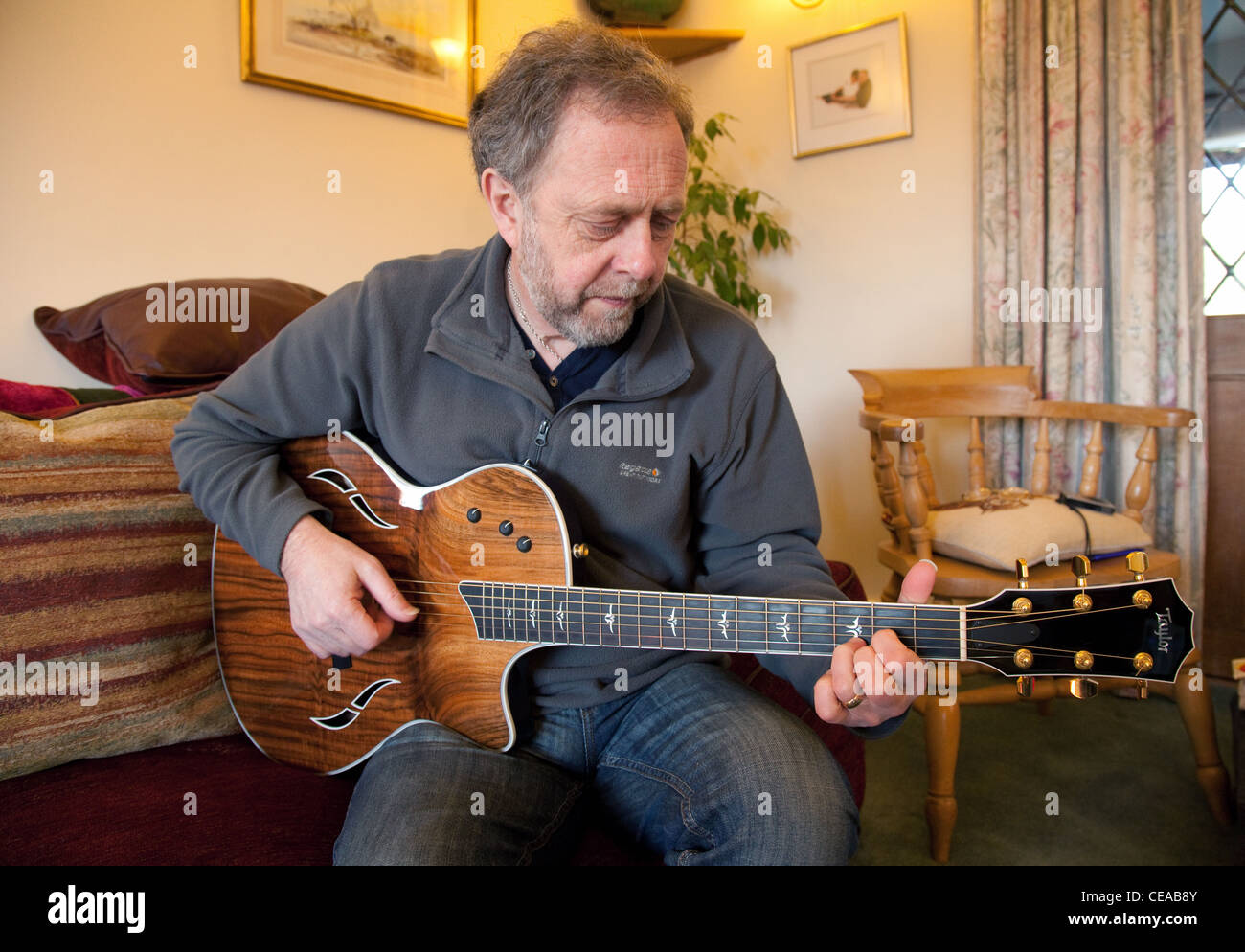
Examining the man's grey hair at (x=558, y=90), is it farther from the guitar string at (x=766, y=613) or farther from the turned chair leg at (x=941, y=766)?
the turned chair leg at (x=941, y=766)

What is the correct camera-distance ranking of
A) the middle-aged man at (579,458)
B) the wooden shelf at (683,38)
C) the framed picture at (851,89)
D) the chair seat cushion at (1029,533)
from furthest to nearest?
the wooden shelf at (683,38) < the framed picture at (851,89) < the chair seat cushion at (1029,533) < the middle-aged man at (579,458)

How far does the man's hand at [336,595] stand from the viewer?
104 centimetres

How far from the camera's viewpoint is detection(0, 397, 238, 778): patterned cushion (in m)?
1.04

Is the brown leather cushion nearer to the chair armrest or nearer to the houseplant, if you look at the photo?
the houseplant

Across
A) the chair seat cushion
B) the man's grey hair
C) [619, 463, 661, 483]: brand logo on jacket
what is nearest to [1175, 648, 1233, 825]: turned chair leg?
the chair seat cushion

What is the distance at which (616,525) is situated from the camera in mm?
1145

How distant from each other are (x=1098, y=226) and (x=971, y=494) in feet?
3.35

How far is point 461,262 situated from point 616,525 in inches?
18.9

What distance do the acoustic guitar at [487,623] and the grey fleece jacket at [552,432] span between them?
0.21 ft

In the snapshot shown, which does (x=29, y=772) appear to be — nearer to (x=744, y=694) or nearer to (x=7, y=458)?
(x=7, y=458)

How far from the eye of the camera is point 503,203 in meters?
1.20

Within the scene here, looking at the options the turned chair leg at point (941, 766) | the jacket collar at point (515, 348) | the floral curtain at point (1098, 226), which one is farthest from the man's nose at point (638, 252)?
the floral curtain at point (1098, 226)

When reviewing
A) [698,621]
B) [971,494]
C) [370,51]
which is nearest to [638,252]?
[698,621]
